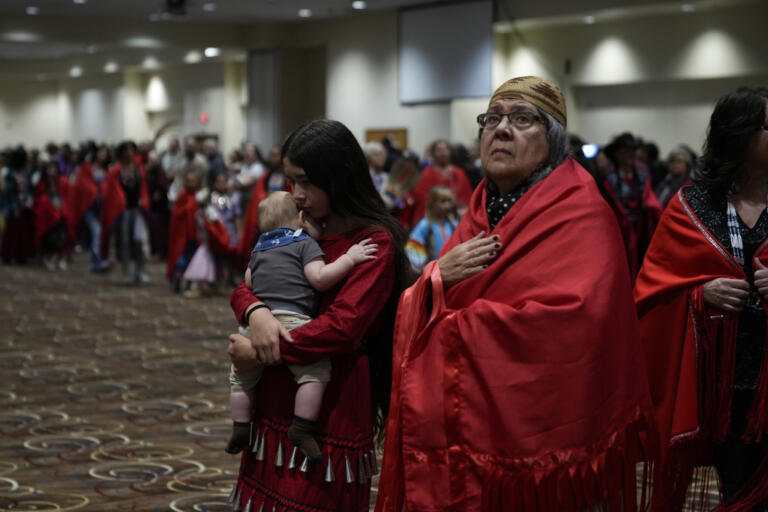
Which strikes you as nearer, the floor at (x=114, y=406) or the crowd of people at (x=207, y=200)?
the floor at (x=114, y=406)

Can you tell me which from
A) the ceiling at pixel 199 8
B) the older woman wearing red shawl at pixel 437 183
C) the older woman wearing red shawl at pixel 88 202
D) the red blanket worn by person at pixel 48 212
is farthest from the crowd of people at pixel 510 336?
the ceiling at pixel 199 8

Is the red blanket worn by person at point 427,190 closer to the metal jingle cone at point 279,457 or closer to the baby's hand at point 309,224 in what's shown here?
the baby's hand at point 309,224

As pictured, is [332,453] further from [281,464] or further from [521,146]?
[521,146]

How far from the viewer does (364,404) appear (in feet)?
8.59

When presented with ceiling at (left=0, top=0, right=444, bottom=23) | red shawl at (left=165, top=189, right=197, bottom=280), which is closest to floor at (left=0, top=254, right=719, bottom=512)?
red shawl at (left=165, top=189, right=197, bottom=280)

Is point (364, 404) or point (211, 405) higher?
point (364, 404)

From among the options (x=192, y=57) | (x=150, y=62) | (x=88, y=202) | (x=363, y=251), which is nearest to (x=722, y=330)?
(x=363, y=251)

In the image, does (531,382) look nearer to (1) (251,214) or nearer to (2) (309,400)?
(2) (309,400)

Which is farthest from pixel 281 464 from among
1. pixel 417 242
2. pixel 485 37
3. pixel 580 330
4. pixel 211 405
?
pixel 485 37

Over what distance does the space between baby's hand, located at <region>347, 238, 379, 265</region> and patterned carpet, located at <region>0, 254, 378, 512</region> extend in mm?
1806

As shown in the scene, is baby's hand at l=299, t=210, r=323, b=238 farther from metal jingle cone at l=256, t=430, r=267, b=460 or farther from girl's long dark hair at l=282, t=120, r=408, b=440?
metal jingle cone at l=256, t=430, r=267, b=460

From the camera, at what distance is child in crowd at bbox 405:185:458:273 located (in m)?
6.50

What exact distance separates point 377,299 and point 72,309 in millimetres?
8018

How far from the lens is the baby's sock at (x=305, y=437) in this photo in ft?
8.25
